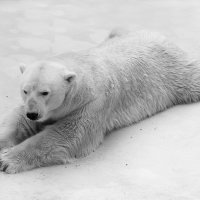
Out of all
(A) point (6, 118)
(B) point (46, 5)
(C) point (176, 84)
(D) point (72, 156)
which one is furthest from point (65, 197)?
(B) point (46, 5)

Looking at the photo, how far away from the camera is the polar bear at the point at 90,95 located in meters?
4.18

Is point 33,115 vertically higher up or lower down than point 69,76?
lower down

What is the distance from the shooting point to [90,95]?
176 inches

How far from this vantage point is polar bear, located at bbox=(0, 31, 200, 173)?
4176mm

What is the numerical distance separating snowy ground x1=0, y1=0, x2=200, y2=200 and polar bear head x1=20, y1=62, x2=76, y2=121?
0.43m

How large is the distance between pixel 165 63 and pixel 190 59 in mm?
328

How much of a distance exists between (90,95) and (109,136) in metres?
0.46

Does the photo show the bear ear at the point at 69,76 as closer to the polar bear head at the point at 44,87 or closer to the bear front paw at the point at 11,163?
the polar bear head at the point at 44,87

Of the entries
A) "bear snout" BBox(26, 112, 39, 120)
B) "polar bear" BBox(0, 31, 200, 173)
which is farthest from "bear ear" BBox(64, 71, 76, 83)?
"bear snout" BBox(26, 112, 39, 120)

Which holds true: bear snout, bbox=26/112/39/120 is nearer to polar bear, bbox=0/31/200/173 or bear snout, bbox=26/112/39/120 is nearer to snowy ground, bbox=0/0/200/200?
polar bear, bbox=0/31/200/173

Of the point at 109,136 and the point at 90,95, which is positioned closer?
the point at 90,95

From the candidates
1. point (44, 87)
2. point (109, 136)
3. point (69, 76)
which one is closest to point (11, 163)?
point (44, 87)

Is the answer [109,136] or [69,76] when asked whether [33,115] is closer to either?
[69,76]

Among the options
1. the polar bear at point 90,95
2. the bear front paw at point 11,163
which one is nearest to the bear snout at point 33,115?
the polar bear at point 90,95
